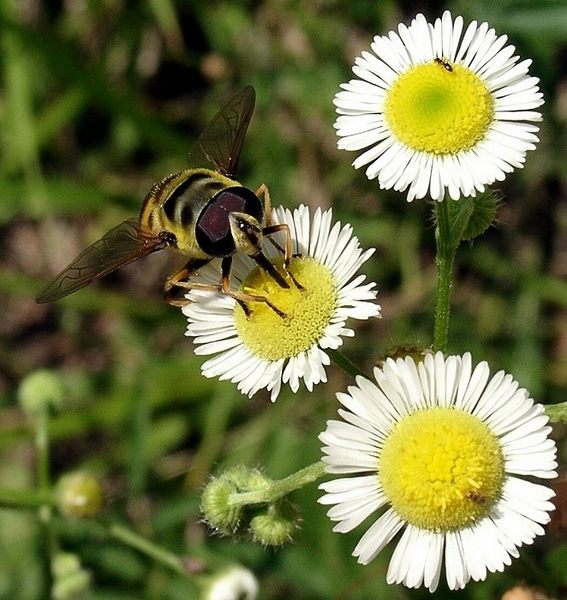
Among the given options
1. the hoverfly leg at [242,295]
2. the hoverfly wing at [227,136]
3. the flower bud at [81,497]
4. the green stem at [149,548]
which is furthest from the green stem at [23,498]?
the hoverfly wing at [227,136]

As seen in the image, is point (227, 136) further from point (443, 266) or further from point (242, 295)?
point (443, 266)

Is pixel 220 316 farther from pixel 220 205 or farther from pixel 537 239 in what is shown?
pixel 537 239

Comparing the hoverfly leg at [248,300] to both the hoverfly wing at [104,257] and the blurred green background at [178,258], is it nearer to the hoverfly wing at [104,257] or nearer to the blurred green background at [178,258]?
the hoverfly wing at [104,257]

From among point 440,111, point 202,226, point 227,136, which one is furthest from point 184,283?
point 440,111

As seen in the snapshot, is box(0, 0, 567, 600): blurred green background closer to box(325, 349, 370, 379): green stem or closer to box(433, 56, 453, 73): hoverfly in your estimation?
box(433, 56, 453, 73): hoverfly

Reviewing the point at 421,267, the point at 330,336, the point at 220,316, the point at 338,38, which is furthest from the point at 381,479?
the point at 338,38

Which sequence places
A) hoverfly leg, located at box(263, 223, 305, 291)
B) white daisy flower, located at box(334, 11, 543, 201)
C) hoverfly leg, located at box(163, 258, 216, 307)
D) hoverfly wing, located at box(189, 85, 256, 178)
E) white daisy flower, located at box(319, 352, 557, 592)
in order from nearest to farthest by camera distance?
1. white daisy flower, located at box(319, 352, 557, 592)
2. white daisy flower, located at box(334, 11, 543, 201)
3. hoverfly leg, located at box(263, 223, 305, 291)
4. hoverfly leg, located at box(163, 258, 216, 307)
5. hoverfly wing, located at box(189, 85, 256, 178)

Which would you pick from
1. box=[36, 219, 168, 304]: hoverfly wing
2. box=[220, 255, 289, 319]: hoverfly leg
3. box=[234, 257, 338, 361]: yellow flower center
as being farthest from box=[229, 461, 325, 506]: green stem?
box=[36, 219, 168, 304]: hoverfly wing
